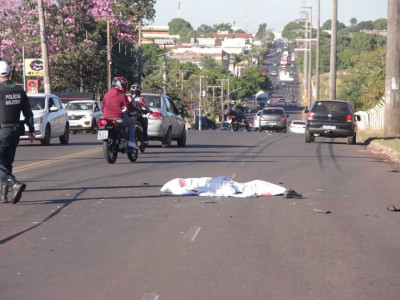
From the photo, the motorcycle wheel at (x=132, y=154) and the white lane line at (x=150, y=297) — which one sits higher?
the white lane line at (x=150, y=297)

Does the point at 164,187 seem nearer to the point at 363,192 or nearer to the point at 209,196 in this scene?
the point at 209,196

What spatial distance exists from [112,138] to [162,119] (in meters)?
6.23

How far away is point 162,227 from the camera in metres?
11.1

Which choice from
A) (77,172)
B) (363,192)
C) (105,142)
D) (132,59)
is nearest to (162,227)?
(363,192)

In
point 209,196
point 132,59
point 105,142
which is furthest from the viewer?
point 132,59

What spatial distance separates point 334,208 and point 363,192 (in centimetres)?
262

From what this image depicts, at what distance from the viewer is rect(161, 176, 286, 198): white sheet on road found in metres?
14.6

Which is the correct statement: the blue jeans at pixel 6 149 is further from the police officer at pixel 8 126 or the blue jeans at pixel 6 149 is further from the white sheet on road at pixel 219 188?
the white sheet on road at pixel 219 188

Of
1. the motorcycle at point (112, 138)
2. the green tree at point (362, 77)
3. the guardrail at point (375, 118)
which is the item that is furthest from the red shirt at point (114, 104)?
the green tree at point (362, 77)

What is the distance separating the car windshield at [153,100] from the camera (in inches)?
1057

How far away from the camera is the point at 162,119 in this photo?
87.0 ft

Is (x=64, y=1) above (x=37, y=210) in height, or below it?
above

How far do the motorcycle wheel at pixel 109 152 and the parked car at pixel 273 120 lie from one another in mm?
33783

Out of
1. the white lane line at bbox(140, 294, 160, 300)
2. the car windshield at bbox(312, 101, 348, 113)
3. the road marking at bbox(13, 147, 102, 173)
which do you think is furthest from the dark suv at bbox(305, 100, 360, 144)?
the white lane line at bbox(140, 294, 160, 300)
